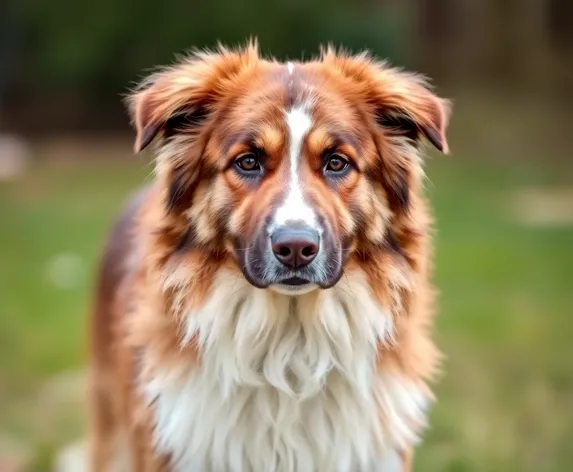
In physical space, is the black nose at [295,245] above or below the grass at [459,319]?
above

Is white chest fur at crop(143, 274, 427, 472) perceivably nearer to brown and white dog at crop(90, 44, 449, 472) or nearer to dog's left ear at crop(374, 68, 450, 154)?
brown and white dog at crop(90, 44, 449, 472)

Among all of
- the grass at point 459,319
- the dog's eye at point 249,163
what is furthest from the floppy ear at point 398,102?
the grass at point 459,319

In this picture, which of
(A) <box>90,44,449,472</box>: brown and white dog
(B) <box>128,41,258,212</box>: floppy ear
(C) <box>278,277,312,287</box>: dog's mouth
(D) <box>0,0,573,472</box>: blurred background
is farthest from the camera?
(D) <box>0,0,573,472</box>: blurred background

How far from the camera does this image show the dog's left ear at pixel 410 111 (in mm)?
4562

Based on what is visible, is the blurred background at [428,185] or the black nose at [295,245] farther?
the blurred background at [428,185]

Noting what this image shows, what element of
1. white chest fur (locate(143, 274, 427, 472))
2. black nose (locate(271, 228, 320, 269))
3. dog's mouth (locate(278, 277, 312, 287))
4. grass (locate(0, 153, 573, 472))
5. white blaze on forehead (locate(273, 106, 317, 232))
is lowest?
grass (locate(0, 153, 573, 472))

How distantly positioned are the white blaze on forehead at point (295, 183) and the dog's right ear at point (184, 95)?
445 mm

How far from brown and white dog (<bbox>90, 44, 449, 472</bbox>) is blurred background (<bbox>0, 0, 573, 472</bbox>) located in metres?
0.77

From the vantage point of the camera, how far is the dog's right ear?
14.9 feet

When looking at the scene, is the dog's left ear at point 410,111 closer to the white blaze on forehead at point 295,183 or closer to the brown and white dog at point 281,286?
the brown and white dog at point 281,286

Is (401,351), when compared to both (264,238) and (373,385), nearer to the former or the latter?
(373,385)

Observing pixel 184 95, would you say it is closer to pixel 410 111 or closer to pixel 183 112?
pixel 183 112

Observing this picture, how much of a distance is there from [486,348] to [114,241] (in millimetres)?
4027

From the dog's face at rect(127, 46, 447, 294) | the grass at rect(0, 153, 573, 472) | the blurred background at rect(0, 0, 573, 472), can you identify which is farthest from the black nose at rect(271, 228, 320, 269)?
the grass at rect(0, 153, 573, 472)
